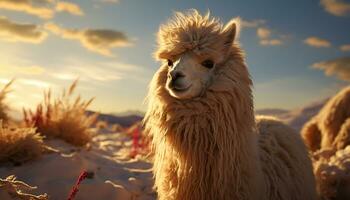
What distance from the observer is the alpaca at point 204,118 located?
12.7 ft

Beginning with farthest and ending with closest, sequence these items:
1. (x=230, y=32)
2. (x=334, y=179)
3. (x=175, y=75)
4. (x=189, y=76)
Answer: (x=334, y=179), (x=230, y=32), (x=189, y=76), (x=175, y=75)

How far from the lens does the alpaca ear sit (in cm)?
423

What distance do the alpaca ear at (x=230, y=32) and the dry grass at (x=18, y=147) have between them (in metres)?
3.16

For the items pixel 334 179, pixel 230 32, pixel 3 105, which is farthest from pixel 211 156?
pixel 3 105

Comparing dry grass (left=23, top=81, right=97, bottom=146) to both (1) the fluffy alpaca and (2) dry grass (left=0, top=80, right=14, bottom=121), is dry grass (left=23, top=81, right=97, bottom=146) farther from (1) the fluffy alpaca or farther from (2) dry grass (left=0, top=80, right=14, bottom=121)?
(1) the fluffy alpaca

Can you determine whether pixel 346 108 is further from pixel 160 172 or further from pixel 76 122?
pixel 160 172

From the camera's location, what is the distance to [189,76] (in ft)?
12.7

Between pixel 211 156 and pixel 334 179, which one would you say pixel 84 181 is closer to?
pixel 211 156

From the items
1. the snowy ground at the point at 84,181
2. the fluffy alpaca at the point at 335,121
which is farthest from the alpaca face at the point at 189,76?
the fluffy alpaca at the point at 335,121

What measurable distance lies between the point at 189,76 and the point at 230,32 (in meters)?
0.70

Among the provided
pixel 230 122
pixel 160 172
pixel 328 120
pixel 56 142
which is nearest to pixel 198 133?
pixel 230 122

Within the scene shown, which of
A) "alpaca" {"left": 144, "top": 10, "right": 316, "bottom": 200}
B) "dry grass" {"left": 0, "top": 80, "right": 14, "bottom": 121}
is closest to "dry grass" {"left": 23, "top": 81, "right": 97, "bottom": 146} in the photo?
→ "dry grass" {"left": 0, "top": 80, "right": 14, "bottom": 121}

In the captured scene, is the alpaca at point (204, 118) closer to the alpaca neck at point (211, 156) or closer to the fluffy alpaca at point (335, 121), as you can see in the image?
the alpaca neck at point (211, 156)

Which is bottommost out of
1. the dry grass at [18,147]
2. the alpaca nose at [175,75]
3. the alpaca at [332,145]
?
the dry grass at [18,147]
